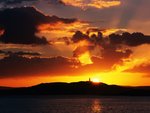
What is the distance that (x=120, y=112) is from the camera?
550ft

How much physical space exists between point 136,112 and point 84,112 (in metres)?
18.5

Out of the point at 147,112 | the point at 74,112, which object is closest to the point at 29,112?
the point at 74,112

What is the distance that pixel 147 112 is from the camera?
16838cm

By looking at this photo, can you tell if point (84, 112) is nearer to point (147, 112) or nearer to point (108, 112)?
point (108, 112)

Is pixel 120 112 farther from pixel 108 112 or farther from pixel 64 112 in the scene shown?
pixel 64 112

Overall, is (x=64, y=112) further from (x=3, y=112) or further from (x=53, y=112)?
(x=3, y=112)

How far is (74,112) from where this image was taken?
557 ft

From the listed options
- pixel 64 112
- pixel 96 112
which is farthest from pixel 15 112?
pixel 96 112

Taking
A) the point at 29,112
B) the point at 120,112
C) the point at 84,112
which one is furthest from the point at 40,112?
the point at 120,112

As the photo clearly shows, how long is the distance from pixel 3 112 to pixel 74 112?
24903 mm

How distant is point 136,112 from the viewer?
6663 inches

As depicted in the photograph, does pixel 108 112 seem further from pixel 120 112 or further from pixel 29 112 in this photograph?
pixel 29 112

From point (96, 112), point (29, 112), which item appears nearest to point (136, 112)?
point (96, 112)

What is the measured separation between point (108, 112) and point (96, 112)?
4473mm
